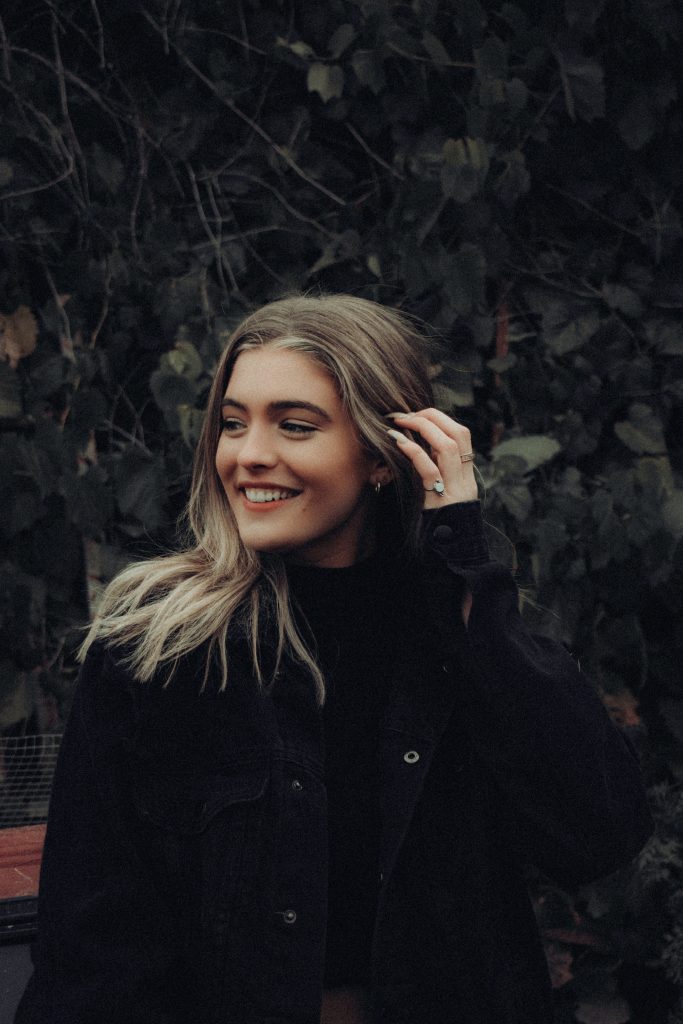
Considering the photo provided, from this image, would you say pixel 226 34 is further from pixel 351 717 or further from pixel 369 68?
pixel 351 717

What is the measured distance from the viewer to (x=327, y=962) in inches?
56.6

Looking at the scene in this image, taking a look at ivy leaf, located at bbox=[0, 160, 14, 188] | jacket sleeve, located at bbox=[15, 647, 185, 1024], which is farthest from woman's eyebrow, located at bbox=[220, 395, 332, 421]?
ivy leaf, located at bbox=[0, 160, 14, 188]

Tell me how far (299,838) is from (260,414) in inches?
24.2

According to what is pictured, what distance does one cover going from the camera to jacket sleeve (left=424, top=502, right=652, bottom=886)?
4.43 ft

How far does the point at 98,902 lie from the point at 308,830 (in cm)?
30

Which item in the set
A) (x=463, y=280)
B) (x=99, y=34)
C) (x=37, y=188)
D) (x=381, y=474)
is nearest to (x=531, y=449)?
(x=463, y=280)

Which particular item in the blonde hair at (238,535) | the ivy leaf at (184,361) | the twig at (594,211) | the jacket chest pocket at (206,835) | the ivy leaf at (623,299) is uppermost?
the twig at (594,211)

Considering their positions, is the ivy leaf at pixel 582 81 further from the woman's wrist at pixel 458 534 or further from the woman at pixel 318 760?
the woman's wrist at pixel 458 534

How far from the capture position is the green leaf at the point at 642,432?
233 cm

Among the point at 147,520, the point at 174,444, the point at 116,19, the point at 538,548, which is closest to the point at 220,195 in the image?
the point at 116,19

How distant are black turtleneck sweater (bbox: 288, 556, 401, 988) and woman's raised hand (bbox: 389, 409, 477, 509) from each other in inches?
8.4

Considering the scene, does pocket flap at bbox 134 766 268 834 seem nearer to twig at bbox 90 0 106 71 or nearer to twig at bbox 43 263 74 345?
twig at bbox 43 263 74 345

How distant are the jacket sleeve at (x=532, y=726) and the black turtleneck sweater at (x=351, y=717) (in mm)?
169

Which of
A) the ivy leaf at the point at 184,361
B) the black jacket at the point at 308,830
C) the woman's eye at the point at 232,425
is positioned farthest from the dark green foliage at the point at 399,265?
the black jacket at the point at 308,830
